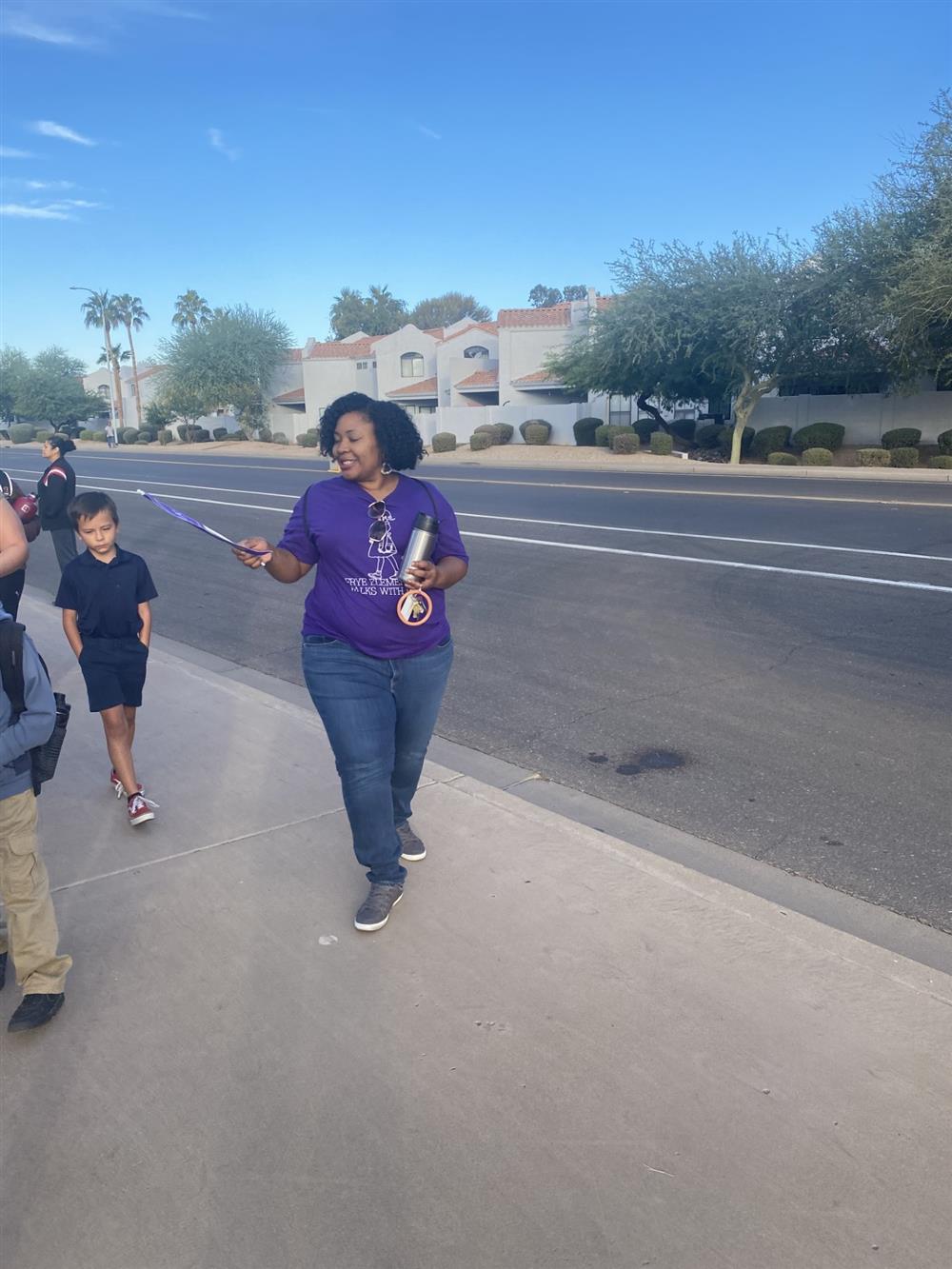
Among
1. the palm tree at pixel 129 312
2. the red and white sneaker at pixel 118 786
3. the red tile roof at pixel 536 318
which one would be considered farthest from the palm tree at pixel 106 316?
the red and white sneaker at pixel 118 786

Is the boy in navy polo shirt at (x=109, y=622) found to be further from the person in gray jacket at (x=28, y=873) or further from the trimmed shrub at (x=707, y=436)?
the trimmed shrub at (x=707, y=436)

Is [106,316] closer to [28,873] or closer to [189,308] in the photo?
[189,308]

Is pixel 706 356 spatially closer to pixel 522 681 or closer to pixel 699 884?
pixel 522 681

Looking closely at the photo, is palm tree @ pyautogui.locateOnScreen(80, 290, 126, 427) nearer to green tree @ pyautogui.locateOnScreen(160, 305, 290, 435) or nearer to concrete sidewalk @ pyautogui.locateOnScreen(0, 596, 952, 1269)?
green tree @ pyautogui.locateOnScreen(160, 305, 290, 435)

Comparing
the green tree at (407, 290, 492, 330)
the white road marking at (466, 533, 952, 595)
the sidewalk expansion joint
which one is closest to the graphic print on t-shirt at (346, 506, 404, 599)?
the sidewalk expansion joint

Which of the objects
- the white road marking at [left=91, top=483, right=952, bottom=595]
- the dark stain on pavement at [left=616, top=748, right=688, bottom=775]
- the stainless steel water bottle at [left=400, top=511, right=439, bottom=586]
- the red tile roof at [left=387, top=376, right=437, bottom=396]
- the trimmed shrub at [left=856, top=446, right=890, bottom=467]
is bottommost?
the dark stain on pavement at [left=616, top=748, right=688, bottom=775]

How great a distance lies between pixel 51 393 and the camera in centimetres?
8819


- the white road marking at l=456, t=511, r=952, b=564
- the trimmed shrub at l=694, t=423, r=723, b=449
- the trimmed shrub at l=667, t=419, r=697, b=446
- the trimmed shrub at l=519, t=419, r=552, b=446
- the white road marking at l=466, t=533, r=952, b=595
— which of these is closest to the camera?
the white road marking at l=466, t=533, r=952, b=595

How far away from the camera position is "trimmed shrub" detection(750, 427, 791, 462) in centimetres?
3469

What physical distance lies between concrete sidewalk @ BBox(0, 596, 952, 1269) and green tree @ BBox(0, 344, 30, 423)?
95.9 meters

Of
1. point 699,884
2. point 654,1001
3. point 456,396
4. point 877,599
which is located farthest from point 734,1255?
point 456,396

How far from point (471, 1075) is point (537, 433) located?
4336 cm

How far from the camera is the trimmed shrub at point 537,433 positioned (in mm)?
45156

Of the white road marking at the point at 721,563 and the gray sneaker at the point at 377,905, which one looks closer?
the gray sneaker at the point at 377,905
